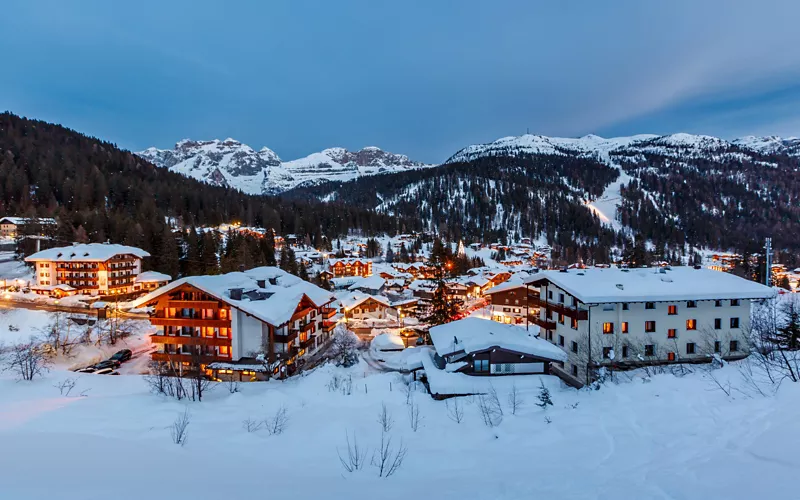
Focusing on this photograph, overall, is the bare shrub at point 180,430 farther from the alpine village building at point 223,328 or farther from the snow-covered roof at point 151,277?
the snow-covered roof at point 151,277

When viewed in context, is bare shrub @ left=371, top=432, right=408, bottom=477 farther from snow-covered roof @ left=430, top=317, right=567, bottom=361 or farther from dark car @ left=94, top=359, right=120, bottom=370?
dark car @ left=94, top=359, right=120, bottom=370

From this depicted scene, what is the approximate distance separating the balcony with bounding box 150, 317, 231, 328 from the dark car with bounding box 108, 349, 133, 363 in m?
5.20

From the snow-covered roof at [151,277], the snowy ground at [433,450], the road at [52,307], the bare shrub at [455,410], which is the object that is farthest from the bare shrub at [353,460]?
the snow-covered roof at [151,277]

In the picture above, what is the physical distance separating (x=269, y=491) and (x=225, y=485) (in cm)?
76

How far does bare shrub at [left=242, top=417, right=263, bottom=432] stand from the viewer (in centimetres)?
920

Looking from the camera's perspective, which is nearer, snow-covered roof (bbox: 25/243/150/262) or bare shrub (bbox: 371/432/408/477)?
bare shrub (bbox: 371/432/408/477)

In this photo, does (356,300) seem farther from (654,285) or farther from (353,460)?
(353,460)

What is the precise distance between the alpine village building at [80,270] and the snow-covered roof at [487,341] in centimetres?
5022

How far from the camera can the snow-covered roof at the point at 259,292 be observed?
2989 centimetres

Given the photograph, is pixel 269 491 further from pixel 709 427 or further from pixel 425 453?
pixel 709 427

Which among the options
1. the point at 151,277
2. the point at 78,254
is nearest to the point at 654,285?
the point at 151,277

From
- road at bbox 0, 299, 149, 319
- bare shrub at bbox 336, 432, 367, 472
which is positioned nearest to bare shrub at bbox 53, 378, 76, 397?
bare shrub at bbox 336, 432, 367, 472

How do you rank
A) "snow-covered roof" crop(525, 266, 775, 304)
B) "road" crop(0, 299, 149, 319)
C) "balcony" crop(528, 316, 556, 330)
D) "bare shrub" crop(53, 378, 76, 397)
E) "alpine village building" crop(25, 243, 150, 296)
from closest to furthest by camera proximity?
1. "bare shrub" crop(53, 378, 76, 397)
2. "snow-covered roof" crop(525, 266, 775, 304)
3. "balcony" crop(528, 316, 556, 330)
4. "road" crop(0, 299, 149, 319)
5. "alpine village building" crop(25, 243, 150, 296)

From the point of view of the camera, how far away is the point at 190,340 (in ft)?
102
